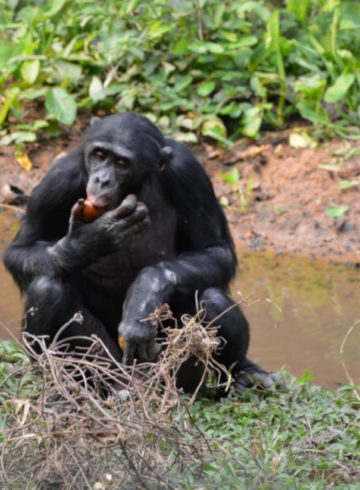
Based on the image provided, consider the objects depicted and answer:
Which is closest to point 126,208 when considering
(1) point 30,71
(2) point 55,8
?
(1) point 30,71

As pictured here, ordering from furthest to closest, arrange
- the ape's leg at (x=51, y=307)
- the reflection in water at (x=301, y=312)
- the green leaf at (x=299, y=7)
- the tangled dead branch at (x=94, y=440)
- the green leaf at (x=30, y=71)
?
the green leaf at (x=299, y=7), the green leaf at (x=30, y=71), the reflection in water at (x=301, y=312), the ape's leg at (x=51, y=307), the tangled dead branch at (x=94, y=440)

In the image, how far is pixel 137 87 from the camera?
11617mm

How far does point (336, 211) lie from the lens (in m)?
9.79

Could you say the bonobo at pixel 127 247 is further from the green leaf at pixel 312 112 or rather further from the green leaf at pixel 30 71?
the green leaf at pixel 30 71

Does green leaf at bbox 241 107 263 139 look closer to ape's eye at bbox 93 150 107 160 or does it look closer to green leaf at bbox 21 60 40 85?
green leaf at bbox 21 60 40 85

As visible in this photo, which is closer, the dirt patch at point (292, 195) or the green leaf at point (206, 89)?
the dirt patch at point (292, 195)

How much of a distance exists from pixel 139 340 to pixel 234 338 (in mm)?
780

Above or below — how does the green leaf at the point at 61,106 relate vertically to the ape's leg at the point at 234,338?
below

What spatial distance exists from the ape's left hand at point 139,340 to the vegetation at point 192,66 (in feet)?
18.9

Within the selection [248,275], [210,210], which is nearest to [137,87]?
[248,275]

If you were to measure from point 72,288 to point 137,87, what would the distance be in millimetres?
6218

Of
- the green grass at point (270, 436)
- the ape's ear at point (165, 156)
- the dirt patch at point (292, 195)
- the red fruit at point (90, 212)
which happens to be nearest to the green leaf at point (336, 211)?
the dirt patch at point (292, 195)

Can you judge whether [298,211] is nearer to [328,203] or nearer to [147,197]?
[328,203]

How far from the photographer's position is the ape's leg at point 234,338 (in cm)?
577
